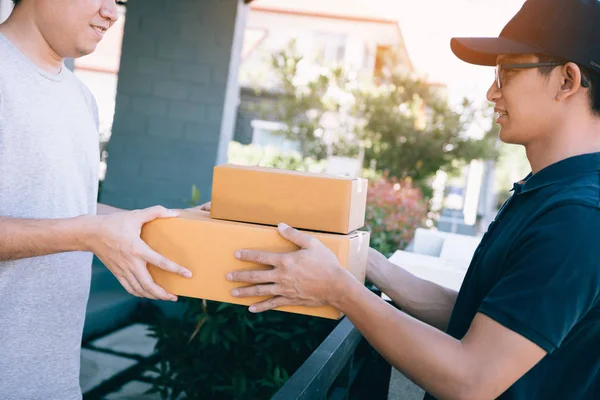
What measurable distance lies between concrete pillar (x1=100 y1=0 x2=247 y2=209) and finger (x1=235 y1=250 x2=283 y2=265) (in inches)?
164

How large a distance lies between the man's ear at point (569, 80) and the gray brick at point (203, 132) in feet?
14.4

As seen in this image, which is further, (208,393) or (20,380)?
(208,393)

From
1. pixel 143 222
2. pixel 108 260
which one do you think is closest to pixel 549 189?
pixel 143 222

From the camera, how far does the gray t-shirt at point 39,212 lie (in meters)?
1.58

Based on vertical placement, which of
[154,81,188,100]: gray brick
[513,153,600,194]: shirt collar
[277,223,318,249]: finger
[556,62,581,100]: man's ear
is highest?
[154,81,188,100]: gray brick

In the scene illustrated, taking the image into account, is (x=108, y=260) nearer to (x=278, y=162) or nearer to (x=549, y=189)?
(x=549, y=189)

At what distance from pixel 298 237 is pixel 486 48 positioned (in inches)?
27.9

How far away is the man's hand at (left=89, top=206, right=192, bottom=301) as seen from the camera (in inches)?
57.7

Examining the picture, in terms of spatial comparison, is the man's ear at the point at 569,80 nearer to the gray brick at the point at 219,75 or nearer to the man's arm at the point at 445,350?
the man's arm at the point at 445,350

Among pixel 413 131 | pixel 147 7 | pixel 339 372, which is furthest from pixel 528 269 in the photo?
pixel 413 131

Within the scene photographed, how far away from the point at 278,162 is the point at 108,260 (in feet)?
37.9

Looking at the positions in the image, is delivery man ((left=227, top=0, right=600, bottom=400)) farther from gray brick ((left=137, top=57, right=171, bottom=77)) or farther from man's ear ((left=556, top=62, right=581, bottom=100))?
gray brick ((left=137, top=57, right=171, bottom=77))

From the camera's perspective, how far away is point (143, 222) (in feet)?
4.85

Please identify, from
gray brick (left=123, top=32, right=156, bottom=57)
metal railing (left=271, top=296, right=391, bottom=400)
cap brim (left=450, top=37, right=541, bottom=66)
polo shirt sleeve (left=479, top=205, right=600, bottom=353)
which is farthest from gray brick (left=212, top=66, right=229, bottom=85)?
polo shirt sleeve (left=479, top=205, right=600, bottom=353)
